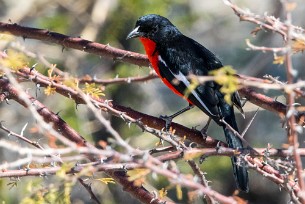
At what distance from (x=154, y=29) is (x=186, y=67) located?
57 centimetres

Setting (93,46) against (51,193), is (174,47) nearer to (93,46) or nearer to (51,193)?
(93,46)

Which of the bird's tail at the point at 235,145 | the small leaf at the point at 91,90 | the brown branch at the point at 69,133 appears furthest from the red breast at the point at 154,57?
the small leaf at the point at 91,90

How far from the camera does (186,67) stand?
4.12m

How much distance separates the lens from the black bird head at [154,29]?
14.7ft

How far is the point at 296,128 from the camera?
5.54 feet

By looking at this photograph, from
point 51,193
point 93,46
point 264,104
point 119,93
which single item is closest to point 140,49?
point 119,93

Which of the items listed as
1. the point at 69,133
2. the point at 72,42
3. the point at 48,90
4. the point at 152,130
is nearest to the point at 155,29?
the point at 72,42

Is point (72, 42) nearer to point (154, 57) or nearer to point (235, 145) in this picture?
point (154, 57)

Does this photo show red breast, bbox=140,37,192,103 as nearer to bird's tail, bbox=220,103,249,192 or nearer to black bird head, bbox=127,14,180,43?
black bird head, bbox=127,14,180,43

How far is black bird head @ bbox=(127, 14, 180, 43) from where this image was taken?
4.48m

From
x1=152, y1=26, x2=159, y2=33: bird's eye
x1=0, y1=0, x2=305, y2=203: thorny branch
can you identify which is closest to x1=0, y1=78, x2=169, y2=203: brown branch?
x1=0, y1=0, x2=305, y2=203: thorny branch

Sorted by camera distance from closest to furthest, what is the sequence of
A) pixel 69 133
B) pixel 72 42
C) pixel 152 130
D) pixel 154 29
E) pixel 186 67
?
pixel 152 130 → pixel 69 133 → pixel 72 42 → pixel 186 67 → pixel 154 29

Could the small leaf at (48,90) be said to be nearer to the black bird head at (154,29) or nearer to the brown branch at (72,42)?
the brown branch at (72,42)

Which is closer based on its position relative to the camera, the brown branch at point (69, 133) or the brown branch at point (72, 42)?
the brown branch at point (69, 133)
